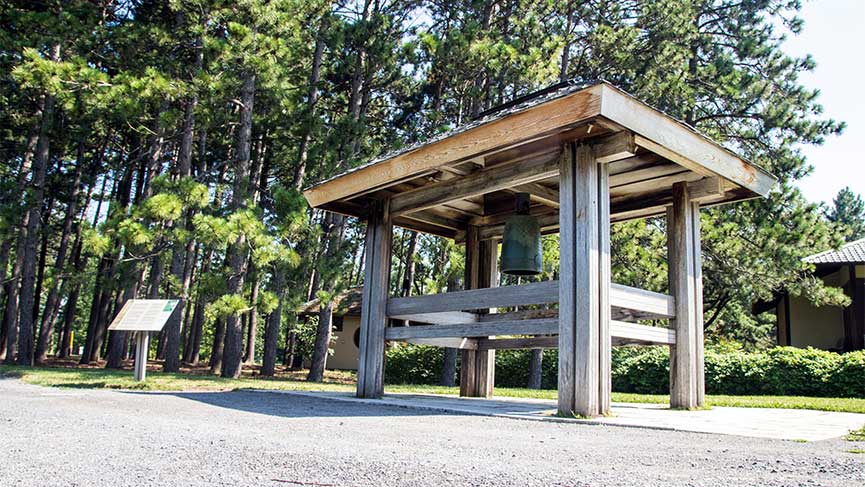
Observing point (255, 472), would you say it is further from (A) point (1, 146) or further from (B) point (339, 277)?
(A) point (1, 146)

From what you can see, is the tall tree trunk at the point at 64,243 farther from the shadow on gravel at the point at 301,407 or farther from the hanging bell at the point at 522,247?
the hanging bell at the point at 522,247

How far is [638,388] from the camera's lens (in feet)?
48.0

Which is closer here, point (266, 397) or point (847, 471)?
point (847, 471)

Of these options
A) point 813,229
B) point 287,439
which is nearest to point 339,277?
point 287,439

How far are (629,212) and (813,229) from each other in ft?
34.9

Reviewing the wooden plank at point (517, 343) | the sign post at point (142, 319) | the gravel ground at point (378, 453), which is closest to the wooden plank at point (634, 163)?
the wooden plank at point (517, 343)

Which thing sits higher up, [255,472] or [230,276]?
[230,276]

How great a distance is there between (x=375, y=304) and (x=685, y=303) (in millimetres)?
3776

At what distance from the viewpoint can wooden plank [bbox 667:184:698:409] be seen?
722cm

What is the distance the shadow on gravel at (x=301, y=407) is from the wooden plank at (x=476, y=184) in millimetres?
2525

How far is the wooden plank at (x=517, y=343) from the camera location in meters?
8.61

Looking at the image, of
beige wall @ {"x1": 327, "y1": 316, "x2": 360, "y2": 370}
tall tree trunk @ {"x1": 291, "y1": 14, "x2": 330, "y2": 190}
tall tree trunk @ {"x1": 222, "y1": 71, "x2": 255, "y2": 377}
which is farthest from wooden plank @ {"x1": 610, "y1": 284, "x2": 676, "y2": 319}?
beige wall @ {"x1": 327, "y1": 316, "x2": 360, "y2": 370}

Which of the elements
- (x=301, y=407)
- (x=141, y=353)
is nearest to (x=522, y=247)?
(x=301, y=407)

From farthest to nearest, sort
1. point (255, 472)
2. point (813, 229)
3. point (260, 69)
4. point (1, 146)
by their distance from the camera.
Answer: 1. point (1, 146)
2. point (813, 229)
3. point (260, 69)
4. point (255, 472)
